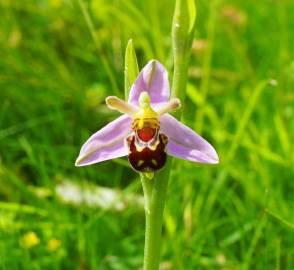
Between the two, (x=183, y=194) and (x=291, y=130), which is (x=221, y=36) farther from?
(x=183, y=194)

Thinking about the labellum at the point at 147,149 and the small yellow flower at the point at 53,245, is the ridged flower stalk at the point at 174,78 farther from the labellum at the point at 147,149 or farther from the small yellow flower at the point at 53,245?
the small yellow flower at the point at 53,245

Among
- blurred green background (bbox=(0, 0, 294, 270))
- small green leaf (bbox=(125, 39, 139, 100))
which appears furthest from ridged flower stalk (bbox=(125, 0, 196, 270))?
blurred green background (bbox=(0, 0, 294, 270))

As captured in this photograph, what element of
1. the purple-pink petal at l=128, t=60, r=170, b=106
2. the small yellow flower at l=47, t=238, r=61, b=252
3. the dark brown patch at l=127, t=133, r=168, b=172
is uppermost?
the purple-pink petal at l=128, t=60, r=170, b=106

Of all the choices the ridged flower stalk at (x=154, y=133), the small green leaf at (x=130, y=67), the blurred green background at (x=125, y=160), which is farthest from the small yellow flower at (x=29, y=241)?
the small green leaf at (x=130, y=67)

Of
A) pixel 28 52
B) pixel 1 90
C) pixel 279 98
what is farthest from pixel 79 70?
pixel 279 98

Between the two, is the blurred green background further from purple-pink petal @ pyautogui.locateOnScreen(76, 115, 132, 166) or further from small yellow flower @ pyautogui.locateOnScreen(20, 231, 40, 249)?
purple-pink petal @ pyautogui.locateOnScreen(76, 115, 132, 166)

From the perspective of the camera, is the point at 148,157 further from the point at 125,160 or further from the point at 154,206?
the point at 125,160

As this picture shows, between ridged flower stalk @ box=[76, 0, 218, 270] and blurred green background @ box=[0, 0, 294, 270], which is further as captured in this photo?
blurred green background @ box=[0, 0, 294, 270]
